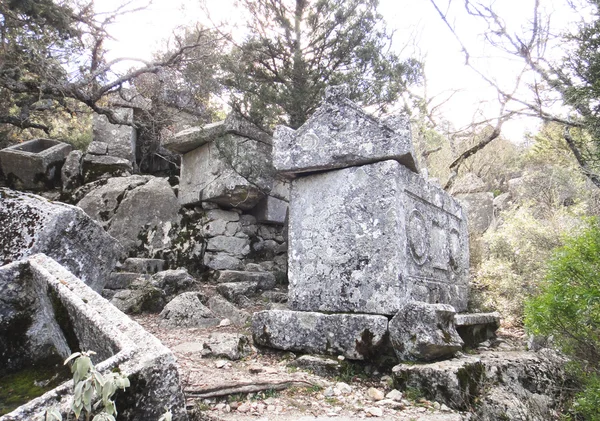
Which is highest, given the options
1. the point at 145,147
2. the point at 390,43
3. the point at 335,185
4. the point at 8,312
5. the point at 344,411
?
the point at 390,43

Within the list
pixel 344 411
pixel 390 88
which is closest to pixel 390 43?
pixel 390 88

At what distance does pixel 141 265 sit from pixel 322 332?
4103mm

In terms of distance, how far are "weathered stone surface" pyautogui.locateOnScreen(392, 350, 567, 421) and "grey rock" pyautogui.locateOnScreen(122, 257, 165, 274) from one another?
4.76 m

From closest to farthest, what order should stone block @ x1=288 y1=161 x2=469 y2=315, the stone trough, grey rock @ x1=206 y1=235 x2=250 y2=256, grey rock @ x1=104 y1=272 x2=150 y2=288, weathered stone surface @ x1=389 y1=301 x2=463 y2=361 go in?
1. the stone trough
2. weathered stone surface @ x1=389 y1=301 x2=463 y2=361
3. stone block @ x1=288 y1=161 x2=469 y2=315
4. grey rock @ x1=104 y1=272 x2=150 y2=288
5. grey rock @ x1=206 y1=235 x2=250 y2=256

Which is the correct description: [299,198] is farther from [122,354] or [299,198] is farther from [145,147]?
[145,147]

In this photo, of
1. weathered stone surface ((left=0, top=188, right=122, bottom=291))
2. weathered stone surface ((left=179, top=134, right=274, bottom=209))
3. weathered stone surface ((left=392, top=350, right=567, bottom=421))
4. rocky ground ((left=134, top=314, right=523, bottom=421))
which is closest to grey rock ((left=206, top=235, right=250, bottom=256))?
weathered stone surface ((left=179, top=134, right=274, bottom=209))

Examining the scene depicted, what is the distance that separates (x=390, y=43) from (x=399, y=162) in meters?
4.40

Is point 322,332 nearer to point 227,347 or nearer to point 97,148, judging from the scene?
point 227,347

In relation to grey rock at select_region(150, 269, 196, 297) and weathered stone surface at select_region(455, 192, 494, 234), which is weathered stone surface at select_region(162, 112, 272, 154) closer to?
grey rock at select_region(150, 269, 196, 297)

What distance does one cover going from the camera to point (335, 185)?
4.05 meters

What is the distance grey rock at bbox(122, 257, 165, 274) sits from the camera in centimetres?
671

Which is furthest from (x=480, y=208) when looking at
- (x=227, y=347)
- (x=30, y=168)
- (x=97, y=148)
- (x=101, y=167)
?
(x=30, y=168)

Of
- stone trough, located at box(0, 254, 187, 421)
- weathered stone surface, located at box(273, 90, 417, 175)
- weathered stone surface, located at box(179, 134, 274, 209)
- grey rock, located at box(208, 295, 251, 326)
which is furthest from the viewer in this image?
weathered stone surface, located at box(179, 134, 274, 209)

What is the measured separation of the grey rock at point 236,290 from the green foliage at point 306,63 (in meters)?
2.67
